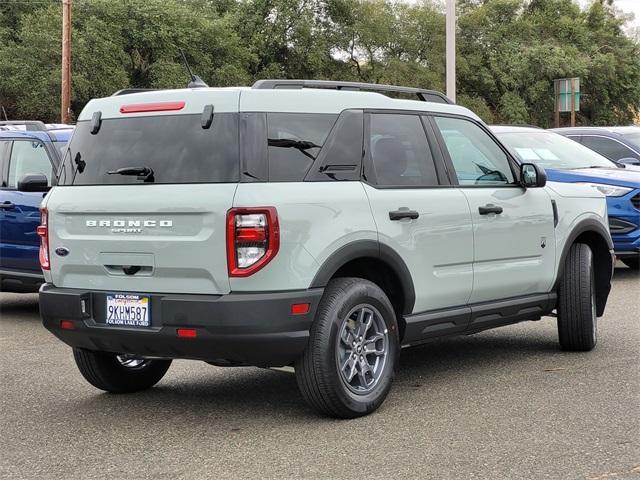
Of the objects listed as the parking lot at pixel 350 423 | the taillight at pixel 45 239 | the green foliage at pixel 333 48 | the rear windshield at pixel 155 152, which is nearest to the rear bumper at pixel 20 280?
the parking lot at pixel 350 423

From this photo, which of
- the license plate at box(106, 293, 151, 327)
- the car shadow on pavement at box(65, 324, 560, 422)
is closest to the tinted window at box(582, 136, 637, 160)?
the car shadow on pavement at box(65, 324, 560, 422)

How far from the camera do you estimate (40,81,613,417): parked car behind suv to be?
5.45 meters

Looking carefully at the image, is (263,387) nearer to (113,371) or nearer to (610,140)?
(113,371)

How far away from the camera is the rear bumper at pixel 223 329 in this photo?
539cm

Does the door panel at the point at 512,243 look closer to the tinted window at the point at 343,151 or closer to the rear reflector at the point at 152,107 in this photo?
the tinted window at the point at 343,151

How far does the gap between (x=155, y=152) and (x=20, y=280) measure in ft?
15.0

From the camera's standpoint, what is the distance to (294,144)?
5742mm

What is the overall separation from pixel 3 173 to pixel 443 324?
559cm

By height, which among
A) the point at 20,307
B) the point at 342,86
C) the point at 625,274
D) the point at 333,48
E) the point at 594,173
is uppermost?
the point at 333,48

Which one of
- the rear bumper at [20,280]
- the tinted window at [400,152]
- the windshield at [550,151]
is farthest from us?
the windshield at [550,151]

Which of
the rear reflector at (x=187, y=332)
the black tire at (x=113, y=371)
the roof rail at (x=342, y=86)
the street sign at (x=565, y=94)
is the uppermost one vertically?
the street sign at (x=565, y=94)

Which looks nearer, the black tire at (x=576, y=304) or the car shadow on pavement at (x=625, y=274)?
the black tire at (x=576, y=304)

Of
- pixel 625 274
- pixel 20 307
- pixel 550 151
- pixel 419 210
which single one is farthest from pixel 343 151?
pixel 625 274

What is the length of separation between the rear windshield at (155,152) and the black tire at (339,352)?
89 centimetres
